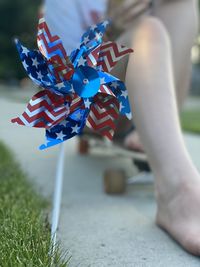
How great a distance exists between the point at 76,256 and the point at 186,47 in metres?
0.83

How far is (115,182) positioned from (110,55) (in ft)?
2.28

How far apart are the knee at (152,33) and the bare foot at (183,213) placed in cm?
38

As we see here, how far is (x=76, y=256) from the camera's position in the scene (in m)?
1.00

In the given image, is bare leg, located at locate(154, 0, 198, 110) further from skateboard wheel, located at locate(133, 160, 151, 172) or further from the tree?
the tree

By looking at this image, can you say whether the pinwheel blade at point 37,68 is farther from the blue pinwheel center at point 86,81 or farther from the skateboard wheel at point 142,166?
the skateboard wheel at point 142,166

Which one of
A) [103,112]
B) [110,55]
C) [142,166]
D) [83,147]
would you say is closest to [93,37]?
[110,55]

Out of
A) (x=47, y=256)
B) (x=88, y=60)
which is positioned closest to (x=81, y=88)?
(x=88, y=60)

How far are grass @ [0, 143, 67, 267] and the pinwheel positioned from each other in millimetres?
167

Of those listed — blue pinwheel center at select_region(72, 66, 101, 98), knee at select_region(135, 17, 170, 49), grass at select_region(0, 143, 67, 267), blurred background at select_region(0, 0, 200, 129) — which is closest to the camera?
grass at select_region(0, 143, 67, 267)

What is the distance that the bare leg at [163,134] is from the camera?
43.6 inches

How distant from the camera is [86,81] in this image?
0.94 m

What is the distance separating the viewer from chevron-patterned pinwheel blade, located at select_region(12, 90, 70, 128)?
95 cm

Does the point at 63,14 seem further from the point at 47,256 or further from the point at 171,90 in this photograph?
the point at 47,256

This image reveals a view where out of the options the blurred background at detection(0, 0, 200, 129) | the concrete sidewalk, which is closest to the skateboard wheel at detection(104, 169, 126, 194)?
the concrete sidewalk
